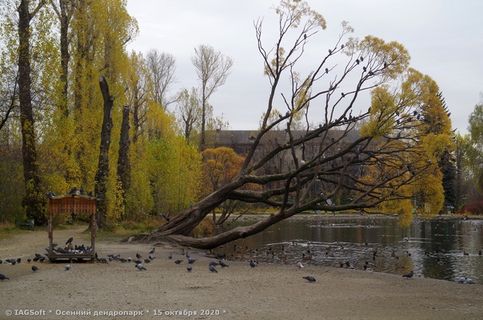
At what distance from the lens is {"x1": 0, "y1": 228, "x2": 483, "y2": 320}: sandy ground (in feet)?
31.4

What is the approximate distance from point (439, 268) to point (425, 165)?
369 cm

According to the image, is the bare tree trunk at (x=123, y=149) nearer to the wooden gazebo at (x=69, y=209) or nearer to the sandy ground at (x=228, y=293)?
the wooden gazebo at (x=69, y=209)

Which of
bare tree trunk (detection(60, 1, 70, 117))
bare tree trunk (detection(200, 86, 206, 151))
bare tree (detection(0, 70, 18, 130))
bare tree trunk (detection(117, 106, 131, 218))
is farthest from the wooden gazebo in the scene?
bare tree trunk (detection(200, 86, 206, 151))

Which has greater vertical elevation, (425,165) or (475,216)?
(425,165)

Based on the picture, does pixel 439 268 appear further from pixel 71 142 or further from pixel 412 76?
pixel 71 142

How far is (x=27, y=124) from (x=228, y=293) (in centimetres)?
1773

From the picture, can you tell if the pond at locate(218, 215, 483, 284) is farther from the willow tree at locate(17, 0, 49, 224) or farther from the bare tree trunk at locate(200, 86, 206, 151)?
the bare tree trunk at locate(200, 86, 206, 151)

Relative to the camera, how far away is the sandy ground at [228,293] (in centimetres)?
959

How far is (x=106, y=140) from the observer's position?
82.7ft

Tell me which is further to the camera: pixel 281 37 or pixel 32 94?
pixel 32 94

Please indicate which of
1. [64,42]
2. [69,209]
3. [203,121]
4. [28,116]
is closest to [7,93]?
[28,116]

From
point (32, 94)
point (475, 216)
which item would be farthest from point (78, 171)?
point (475, 216)

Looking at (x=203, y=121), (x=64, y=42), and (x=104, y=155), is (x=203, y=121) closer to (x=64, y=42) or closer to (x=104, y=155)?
(x=64, y=42)

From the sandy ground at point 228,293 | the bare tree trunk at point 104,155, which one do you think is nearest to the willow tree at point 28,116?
the bare tree trunk at point 104,155
